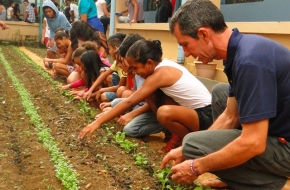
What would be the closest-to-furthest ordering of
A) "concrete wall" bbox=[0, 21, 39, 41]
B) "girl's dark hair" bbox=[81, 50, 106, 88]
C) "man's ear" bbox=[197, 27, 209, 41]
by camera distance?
"man's ear" bbox=[197, 27, 209, 41] < "girl's dark hair" bbox=[81, 50, 106, 88] < "concrete wall" bbox=[0, 21, 39, 41]

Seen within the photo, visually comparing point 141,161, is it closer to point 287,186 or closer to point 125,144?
point 125,144

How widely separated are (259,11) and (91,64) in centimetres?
329

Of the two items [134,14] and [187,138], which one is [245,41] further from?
[134,14]

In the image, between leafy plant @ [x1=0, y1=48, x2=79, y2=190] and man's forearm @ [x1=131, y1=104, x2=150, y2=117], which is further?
man's forearm @ [x1=131, y1=104, x2=150, y2=117]

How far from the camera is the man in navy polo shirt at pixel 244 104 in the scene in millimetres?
2092

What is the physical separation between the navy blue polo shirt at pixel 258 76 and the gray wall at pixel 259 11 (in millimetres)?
4577

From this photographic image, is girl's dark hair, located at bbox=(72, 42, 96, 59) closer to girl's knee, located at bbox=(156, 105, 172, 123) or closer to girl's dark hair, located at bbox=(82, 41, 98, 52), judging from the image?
girl's dark hair, located at bbox=(82, 41, 98, 52)

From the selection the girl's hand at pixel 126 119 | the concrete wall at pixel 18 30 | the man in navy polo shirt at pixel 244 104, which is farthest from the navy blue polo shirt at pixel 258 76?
the concrete wall at pixel 18 30

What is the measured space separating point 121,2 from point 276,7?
539 centimetres

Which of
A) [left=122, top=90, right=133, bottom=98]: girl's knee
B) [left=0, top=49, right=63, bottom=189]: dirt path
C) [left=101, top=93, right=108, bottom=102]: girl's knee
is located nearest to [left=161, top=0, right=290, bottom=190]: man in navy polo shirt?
[left=0, top=49, right=63, bottom=189]: dirt path

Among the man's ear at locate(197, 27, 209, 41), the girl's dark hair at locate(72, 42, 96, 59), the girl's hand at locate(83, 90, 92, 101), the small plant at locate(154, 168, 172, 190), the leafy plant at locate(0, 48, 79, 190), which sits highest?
the man's ear at locate(197, 27, 209, 41)

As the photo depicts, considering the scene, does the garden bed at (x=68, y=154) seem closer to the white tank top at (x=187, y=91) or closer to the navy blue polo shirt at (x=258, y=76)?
the white tank top at (x=187, y=91)

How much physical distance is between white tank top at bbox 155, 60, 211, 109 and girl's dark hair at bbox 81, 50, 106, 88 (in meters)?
2.33

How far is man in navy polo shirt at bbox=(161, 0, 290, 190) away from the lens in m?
2.09
